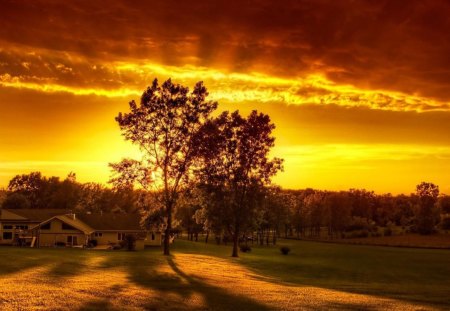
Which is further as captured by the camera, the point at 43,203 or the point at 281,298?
the point at 43,203

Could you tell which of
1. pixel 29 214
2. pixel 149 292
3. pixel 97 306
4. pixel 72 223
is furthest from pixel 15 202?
pixel 97 306

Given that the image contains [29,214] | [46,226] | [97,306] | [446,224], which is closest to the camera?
[97,306]

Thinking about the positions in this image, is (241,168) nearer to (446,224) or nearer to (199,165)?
(199,165)

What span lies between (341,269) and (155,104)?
105 ft

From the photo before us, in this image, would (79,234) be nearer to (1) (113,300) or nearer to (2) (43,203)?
(1) (113,300)

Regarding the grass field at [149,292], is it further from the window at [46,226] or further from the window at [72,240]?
the window at [46,226]

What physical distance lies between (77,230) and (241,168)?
37826 millimetres

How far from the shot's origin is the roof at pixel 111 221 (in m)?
97.2

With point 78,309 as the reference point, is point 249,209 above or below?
above

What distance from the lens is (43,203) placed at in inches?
6718

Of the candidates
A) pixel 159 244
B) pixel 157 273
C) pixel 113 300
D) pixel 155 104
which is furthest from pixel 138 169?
pixel 159 244

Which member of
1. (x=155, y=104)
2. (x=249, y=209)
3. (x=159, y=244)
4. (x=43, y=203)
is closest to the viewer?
(x=155, y=104)

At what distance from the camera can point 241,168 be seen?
72.4 m

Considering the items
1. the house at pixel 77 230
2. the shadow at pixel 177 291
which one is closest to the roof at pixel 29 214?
the house at pixel 77 230
